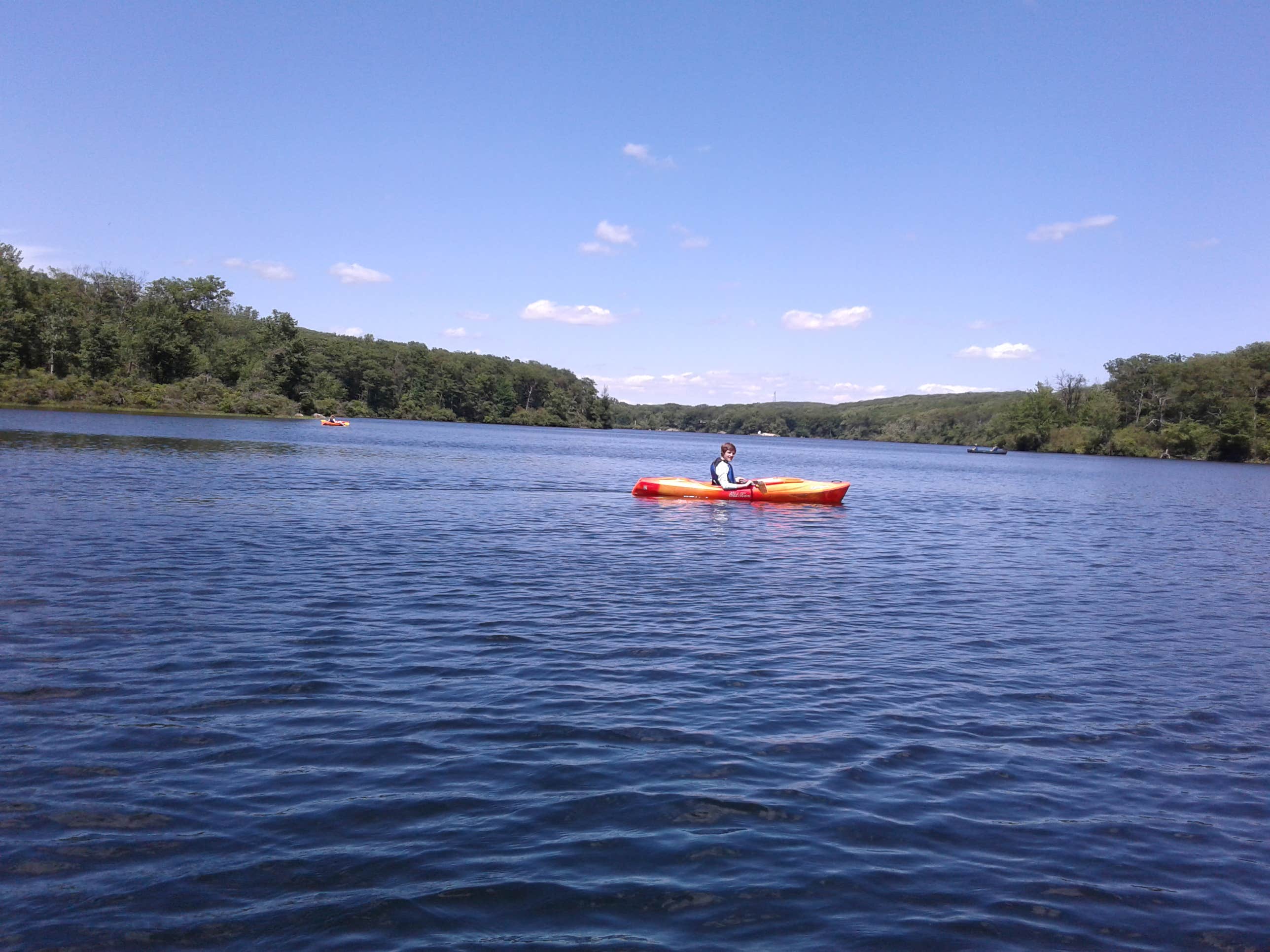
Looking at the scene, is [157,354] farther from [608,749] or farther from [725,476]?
[608,749]

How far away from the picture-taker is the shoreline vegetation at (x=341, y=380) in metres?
76.8

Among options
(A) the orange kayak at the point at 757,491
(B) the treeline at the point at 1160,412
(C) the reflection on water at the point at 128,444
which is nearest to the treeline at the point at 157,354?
(C) the reflection on water at the point at 128,444

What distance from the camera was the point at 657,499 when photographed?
27.2 metres

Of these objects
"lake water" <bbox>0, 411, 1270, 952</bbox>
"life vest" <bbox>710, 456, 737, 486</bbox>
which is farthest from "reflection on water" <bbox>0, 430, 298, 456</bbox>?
"life vest" <bbox>710, 456, 737, 486</bbox>

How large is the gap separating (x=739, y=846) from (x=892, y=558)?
13357 mm

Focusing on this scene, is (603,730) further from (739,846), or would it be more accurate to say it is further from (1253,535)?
(1253,535)

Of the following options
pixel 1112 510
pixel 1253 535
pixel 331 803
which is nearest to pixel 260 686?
pixel 331 803

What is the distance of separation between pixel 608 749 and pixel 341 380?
144 meters

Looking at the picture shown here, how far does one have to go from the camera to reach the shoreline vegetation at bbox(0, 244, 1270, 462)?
252ft

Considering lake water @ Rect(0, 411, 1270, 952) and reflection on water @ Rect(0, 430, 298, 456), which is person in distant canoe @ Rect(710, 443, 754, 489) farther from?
reflection on water @ Rect(0, 430, 298, 456)

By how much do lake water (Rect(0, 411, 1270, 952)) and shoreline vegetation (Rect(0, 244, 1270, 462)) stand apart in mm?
71324

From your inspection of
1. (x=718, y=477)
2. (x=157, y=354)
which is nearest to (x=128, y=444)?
(x=718, y=477)

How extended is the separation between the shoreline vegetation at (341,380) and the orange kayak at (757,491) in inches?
2483

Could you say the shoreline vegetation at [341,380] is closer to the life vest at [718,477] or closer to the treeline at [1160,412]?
the treeline at [1160,412]
